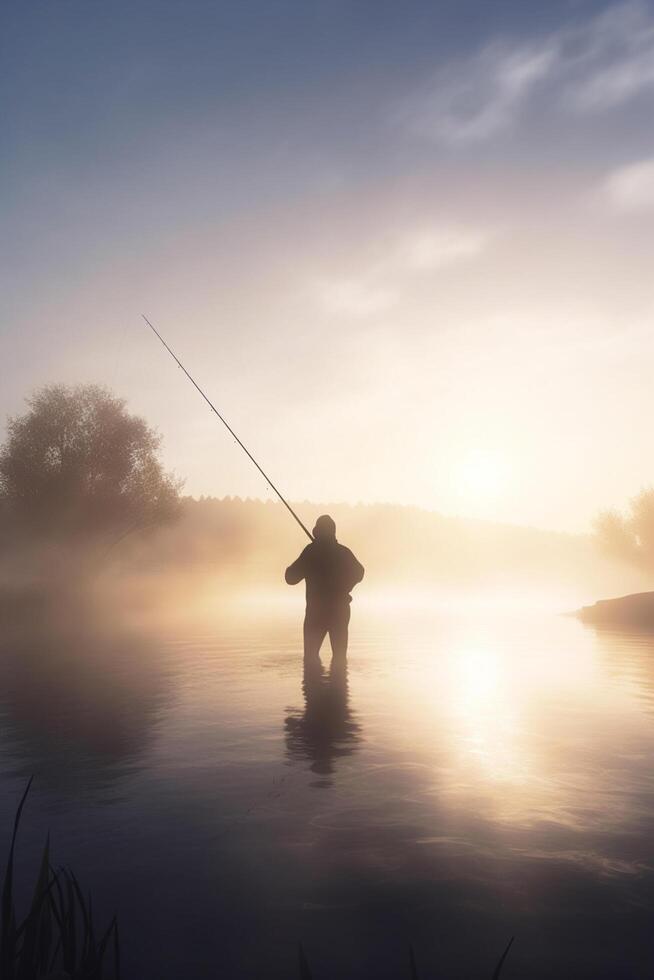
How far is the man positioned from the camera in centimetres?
1365

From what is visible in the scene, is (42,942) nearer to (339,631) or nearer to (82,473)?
(339,631)

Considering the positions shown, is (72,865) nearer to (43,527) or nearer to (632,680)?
(632,680)

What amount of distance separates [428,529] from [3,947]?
16587 cm

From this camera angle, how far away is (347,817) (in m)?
5.93

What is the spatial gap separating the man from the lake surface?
860 millimetres

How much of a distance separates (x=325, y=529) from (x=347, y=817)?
8240 mm

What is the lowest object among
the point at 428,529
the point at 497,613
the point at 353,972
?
the point at 353,972

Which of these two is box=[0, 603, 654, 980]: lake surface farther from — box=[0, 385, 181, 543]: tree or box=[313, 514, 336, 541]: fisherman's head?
box=[0, 385, 181, 543]: tree

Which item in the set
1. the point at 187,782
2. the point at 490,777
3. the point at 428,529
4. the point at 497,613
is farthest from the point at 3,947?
the point at 428,529

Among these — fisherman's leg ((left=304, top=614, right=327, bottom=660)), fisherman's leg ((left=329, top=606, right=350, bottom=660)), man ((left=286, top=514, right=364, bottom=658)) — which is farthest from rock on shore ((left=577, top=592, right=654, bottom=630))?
man ((left=286, top=514, right=364, bottom=658))

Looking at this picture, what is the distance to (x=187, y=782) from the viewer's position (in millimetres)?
7012

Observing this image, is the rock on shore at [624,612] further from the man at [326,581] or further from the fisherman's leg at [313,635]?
the man at [326,581]

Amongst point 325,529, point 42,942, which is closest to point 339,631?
point 325,529

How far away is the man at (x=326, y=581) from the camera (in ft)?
44.8
